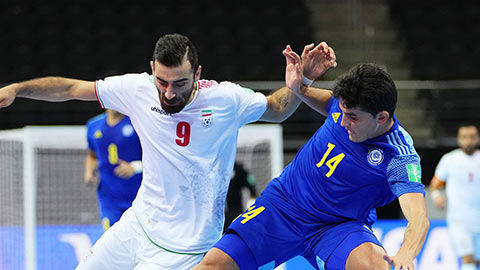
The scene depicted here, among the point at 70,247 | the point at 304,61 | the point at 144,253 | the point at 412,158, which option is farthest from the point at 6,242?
the point at 412,158

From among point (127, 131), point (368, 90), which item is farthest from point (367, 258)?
point (127, 131)

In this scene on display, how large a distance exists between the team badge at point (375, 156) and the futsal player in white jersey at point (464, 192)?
5345 mm

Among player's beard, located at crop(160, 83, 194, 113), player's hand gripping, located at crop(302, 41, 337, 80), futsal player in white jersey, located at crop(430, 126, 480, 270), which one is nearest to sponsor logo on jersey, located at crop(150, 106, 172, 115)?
player's beard, located at crop(160, 83, 194, 113)

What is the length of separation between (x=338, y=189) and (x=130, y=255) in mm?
1245

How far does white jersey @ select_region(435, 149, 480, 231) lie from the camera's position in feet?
29.7

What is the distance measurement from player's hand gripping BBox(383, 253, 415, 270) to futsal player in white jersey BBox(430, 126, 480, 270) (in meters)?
5.79

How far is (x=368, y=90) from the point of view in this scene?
371cm

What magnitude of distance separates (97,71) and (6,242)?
6.43 meters

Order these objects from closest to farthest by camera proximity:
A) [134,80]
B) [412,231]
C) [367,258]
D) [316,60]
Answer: [412,231] → [367,258] → [134,80] → [316,60]

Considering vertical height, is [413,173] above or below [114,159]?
above

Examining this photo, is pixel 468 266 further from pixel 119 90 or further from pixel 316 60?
pixel 119 90

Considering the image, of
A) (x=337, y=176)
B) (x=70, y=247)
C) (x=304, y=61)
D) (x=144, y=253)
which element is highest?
(x=304, y=61)

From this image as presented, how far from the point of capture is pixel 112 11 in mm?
15211

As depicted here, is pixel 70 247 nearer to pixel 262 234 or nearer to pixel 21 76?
pixel 262 234
